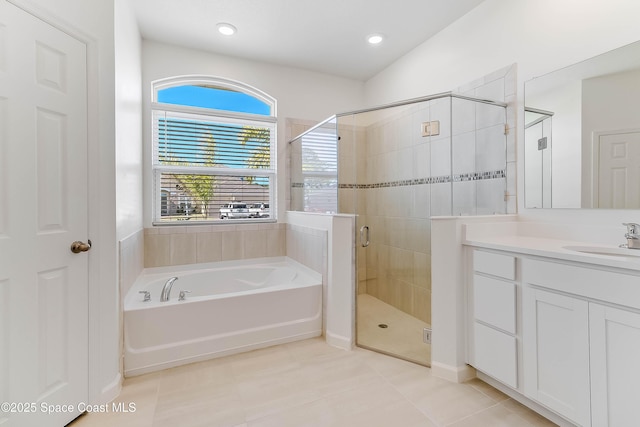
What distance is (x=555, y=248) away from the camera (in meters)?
1.49

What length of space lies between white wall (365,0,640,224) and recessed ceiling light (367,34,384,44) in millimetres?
431

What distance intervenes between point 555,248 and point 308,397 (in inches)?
63.7

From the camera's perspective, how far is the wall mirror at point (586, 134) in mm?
1499

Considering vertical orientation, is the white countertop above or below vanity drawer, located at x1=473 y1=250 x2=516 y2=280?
above

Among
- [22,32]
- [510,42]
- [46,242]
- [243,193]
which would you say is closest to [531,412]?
[510,42]

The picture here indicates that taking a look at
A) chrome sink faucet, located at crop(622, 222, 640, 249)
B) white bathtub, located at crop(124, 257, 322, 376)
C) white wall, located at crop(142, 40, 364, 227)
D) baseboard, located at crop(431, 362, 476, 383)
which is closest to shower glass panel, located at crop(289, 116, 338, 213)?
white wall, located at crop(142, 40, 364, 227)

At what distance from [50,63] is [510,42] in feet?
9.38

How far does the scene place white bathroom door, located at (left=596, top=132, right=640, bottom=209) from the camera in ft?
4.86

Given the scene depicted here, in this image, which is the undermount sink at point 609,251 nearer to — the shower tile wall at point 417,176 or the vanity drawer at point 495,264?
the vanity drawer at point 495,264

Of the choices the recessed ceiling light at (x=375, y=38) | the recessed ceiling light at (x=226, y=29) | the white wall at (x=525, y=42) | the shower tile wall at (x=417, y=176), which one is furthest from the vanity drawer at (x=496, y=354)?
the recessed ceiling light at (x=226, y=29)

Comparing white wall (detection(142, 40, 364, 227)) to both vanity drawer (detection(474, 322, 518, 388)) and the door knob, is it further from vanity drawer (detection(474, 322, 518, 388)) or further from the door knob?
vanity drawer (detection(474, 322, 518, 388))

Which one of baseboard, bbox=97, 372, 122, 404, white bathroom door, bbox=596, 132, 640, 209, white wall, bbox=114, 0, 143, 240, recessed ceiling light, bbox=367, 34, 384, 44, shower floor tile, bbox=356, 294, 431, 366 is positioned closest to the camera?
white bathroom door, bbox=596, 132, 640, 209

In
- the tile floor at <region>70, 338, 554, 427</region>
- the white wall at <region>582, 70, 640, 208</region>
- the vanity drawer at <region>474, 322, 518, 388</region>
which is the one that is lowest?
the tile floor at <region>70, 338, 554, 427</region>

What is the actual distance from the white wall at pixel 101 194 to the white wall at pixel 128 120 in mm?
122
